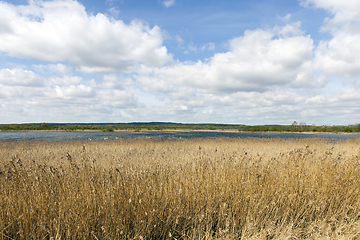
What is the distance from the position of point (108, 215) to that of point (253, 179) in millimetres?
3398

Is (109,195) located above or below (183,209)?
above

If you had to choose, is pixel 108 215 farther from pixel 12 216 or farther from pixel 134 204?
pixel 12 216

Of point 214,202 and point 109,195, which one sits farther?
point 214,202

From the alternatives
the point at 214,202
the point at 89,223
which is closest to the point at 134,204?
the point at 89,223

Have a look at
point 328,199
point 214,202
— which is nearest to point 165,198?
point 214,202

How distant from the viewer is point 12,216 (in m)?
3.22

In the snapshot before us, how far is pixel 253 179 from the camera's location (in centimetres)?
484

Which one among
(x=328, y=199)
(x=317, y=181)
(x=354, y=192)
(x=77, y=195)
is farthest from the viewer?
(x=317, y=181)

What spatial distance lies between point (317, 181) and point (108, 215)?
5.14 meters

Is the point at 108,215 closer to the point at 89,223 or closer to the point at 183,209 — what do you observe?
the point at 89,223

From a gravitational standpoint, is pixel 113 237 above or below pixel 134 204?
below

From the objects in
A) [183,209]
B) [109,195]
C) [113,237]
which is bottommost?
[113,237]

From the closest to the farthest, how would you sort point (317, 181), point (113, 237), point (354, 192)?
1. point (113, 237)
2. point (354, 192)
3. point (317, 181)

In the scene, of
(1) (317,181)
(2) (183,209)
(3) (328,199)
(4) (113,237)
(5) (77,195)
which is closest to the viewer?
(4) (113,237)
